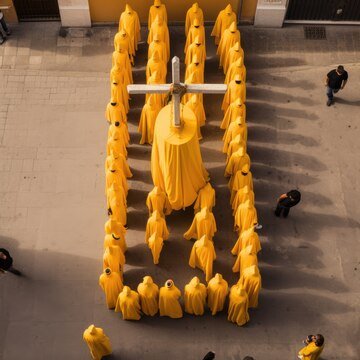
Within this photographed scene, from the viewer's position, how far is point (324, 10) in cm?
1475

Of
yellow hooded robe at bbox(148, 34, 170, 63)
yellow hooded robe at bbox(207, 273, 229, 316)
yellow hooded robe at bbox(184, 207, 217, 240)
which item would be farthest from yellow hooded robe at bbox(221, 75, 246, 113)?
yellow hooded robe at bbox(207, 273, 229, 316)

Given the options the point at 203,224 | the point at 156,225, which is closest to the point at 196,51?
the point at 203,224

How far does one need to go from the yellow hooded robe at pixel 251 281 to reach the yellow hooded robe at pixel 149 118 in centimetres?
391

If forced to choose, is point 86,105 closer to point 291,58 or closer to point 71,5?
point 71,5

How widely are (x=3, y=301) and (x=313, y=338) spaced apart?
5.70 m

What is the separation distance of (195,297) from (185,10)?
7622 mm

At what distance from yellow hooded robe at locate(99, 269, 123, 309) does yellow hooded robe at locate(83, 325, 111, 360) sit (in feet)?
2.65

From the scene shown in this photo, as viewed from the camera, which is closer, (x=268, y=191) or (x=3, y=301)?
(x=3, y=301)

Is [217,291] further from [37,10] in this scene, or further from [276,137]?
[37,10]

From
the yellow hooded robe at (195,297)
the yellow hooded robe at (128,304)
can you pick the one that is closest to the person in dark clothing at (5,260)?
the yellow hooded robe at (128,304)

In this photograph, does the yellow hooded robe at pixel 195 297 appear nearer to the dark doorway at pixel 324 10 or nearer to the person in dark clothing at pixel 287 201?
the person in dark clothing at pixel 287 201

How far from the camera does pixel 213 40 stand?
1479cm

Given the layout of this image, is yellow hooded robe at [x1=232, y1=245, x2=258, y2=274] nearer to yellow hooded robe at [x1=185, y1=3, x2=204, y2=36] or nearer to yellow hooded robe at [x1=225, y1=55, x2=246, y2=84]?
yellow hooded robe at [x1=225, y1=55, x2=246, y2=84]

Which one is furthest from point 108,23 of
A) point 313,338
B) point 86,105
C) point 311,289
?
point 313,338
